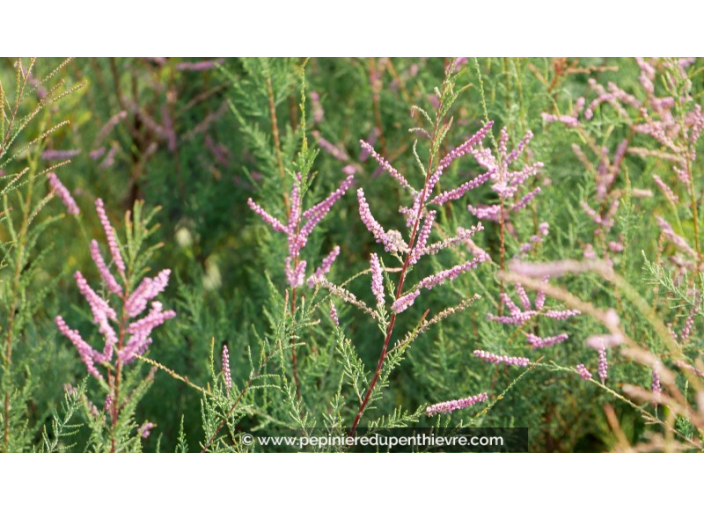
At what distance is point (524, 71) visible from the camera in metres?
1.88

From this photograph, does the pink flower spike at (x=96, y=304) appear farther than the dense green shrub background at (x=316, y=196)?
No

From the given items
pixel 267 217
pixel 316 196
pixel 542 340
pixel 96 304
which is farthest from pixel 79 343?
pixel 316 196

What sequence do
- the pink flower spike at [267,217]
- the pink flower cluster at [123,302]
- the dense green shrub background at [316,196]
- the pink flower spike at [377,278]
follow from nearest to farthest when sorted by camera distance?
the pink flower cluster at [123,302]
the pink flower spike at [377,278]
the pink flower spike at [267,217]
the dense green shrub background at [316,196]

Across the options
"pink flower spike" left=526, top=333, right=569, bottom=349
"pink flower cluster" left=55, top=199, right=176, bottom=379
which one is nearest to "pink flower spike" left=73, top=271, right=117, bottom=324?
"pink flower cluster" left=55, top=199, right=176, bottom=379

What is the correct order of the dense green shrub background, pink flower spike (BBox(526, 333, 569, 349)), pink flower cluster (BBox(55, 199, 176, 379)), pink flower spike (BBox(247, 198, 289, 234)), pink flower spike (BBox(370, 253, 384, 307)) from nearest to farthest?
pink flower cluster (BBox(55, 199, 176, 379))
pink flower spike (BBox(370, 253, 384, 307))
pink flower spike (BBox(247, 198, 289, 234))
pink flower spike (BBox(526, 333, 569, 349))
the dense green shrub background

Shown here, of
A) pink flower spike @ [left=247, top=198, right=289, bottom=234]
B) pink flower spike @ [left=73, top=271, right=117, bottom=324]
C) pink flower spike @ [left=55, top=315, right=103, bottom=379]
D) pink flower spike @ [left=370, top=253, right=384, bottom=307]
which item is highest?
pink flower spike @ [left=247, top=198, right=289, bottom=234]

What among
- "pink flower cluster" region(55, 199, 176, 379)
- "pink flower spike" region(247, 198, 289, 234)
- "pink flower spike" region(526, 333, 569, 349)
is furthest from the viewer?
"pink flower spike" region(526, 333, 569, 349)

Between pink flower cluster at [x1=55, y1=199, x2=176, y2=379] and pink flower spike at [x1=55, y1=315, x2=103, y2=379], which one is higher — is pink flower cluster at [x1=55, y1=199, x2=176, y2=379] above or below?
above

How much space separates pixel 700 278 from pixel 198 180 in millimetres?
1729

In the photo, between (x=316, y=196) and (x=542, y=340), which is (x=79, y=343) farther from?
(x=316, y=196)

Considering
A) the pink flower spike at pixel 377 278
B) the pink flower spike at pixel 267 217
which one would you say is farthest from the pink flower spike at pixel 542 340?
the pink flower spike at pixel 267 217

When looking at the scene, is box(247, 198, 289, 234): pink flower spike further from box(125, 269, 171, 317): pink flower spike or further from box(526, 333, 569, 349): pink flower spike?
box(526, 333, 569, 349): pink flower spike

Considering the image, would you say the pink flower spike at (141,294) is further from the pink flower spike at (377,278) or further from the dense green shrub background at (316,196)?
the dense green shrub background at (316,196)

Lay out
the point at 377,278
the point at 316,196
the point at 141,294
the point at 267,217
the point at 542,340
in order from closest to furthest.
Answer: the point at 141,294 → the point at 377,278 → the point at 267,217 → the point at 542,340 → the point at 316,196
